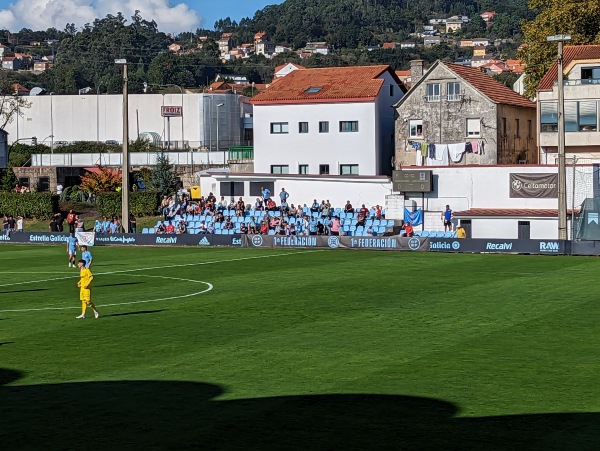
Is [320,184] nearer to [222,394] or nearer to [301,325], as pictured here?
[301,325]

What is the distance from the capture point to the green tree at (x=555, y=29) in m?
82.2

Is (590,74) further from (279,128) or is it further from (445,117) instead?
(279,128)

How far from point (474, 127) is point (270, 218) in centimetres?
2128

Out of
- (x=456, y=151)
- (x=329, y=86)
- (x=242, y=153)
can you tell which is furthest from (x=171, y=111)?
(x=456, y=151)

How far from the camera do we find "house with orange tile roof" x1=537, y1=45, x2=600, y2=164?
7069 centimetres

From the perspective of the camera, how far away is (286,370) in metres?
22.2

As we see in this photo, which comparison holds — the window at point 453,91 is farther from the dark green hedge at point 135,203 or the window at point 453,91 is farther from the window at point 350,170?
the dark green hedge at point 135,203

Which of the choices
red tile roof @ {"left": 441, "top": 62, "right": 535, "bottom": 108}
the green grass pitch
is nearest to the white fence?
red tile roof @ {"left": 441, "top": 62, "right": 535, "bottom": 108}

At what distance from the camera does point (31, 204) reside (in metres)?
81.6

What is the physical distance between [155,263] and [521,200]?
2443cm

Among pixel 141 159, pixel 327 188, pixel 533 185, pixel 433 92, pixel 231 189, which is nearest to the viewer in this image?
pixel 533 185

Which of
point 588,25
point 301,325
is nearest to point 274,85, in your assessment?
point 588,25

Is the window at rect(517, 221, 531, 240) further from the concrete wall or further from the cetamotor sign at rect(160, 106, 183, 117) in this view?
the cetamotor sign at rect(160, 106, 183, 117)

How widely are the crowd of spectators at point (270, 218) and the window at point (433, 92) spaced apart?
43.9 feet
